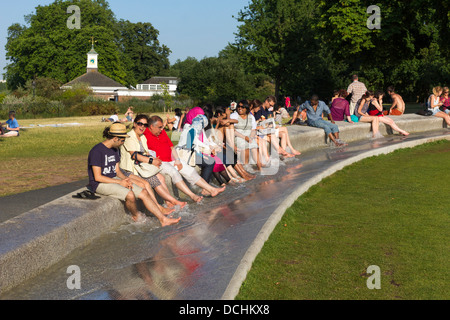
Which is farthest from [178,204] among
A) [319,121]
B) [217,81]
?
[217,81]

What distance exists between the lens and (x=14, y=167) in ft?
51.7

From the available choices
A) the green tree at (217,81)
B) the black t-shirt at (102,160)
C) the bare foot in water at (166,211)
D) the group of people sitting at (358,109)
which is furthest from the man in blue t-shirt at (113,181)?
the green tree at (217,81)

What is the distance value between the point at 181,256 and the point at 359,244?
6.68ft

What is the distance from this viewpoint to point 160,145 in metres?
9.69

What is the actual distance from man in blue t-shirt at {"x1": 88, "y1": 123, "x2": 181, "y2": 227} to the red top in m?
1.50

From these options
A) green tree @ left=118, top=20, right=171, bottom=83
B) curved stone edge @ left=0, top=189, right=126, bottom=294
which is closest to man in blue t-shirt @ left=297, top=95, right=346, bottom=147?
curved stone edge @ left=0, top=189, right=126, bottom=294

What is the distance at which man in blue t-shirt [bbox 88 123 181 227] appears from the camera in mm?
7855

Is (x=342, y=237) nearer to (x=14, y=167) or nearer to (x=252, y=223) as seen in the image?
(x=252, y=223)

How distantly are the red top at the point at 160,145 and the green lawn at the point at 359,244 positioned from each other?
2313 millimetres

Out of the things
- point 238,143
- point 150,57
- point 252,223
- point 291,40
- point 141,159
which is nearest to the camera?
point 252,223

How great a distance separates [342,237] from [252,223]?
1.17 m

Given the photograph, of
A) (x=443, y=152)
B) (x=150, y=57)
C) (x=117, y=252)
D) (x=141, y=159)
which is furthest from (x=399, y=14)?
(x=150, y=57)

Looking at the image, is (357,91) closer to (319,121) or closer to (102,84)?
(319,121)
